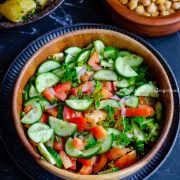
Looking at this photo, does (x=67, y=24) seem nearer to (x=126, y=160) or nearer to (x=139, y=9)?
(x=139, y=9)

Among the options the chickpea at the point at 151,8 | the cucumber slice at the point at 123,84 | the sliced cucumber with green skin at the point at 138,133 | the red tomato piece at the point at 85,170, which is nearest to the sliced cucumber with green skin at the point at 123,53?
the cucumber slice at the point at 123,84

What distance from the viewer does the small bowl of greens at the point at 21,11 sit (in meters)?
2.09

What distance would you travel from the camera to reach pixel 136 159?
1.89 meters

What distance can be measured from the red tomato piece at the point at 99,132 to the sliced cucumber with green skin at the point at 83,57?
0.37 m

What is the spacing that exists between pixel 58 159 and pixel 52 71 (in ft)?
1.46

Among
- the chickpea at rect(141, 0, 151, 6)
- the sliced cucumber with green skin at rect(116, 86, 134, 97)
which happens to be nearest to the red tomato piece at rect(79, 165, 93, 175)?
the sliced cucumber with green skin at rect(116, 86, 134, 97)

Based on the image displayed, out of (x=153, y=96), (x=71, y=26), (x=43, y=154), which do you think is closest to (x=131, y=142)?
(x=153, y=96)

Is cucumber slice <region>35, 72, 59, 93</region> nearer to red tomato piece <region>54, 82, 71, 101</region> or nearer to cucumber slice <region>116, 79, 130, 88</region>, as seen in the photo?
red tomato piece <region>54, 82, 71, 101</region>

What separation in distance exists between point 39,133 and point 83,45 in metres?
0.53

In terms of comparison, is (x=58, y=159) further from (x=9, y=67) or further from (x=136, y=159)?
(x=9, y=67)

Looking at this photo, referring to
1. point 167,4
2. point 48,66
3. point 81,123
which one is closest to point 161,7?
point 167,4

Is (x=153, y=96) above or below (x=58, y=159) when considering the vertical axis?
above

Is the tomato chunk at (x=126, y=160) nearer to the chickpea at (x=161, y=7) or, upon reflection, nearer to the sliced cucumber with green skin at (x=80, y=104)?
the sliced cucumber with green skin at (x=80, y=104)

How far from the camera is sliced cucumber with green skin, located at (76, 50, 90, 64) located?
82.1 inches
